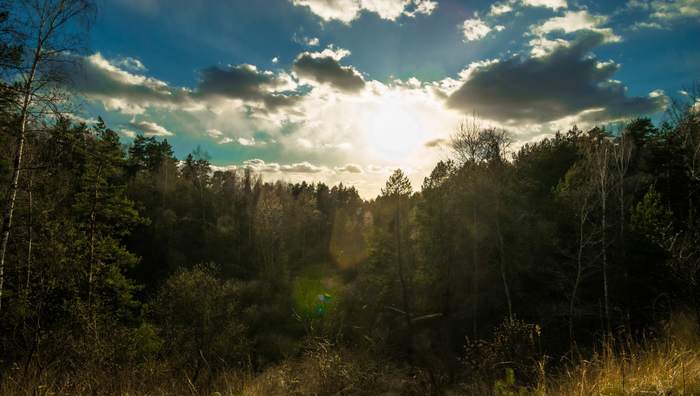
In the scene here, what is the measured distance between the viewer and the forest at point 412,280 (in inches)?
280

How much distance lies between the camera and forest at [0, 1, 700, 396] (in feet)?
23.3

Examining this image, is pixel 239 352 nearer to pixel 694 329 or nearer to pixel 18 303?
pixel 18 303

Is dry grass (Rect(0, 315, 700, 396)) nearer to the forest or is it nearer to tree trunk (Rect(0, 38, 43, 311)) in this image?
the forest

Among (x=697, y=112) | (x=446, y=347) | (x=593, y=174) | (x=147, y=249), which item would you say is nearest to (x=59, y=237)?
(x=446, y=347)

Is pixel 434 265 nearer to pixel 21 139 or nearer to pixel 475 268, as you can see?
pixel 475 268

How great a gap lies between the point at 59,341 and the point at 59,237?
702cm

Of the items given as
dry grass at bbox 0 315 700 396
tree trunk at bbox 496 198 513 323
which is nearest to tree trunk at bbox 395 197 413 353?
tree trunk at bbox 496 198 513 323

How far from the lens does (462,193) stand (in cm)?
2341

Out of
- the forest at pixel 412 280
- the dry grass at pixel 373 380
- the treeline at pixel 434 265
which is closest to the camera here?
the dry grass at pixel 373 380

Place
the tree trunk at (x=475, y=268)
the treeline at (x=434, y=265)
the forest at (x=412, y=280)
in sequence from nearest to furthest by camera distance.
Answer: the forest at (x=412, y=280)
the treeline at (x=434, y=265)
the tree trunk at (x=475, y=268)

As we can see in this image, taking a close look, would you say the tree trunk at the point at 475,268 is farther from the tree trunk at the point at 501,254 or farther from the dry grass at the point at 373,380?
the dry grass at the point at 373,380

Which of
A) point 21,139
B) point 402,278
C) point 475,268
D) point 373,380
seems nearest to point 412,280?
point 402,278

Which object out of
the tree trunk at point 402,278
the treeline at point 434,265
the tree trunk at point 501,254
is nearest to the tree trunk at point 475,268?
the treeline at point 434,265

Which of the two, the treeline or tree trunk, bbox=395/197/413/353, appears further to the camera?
tree trunk, bbox=395/197/413/353
